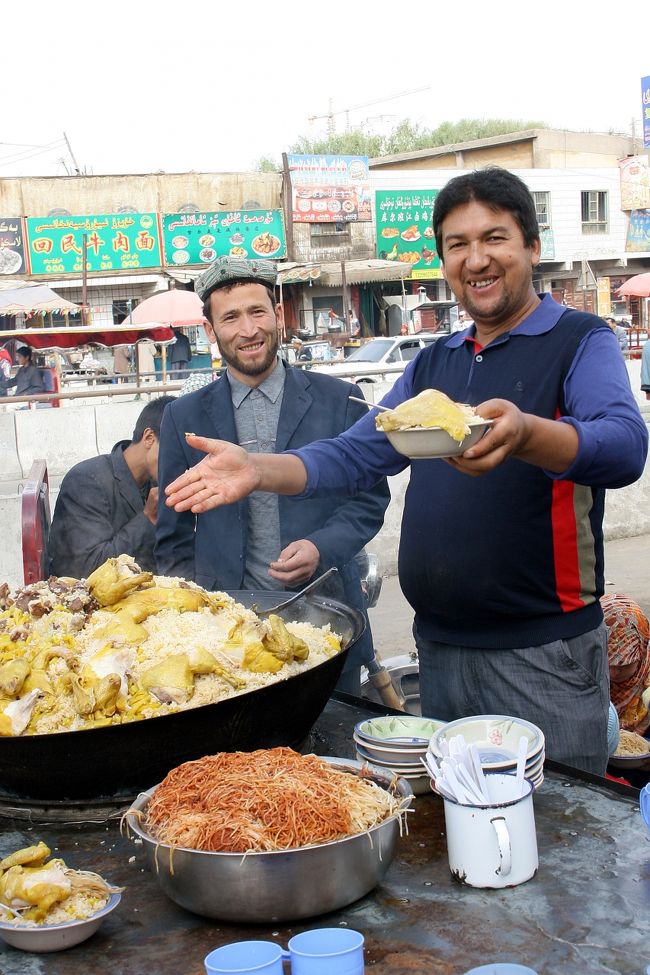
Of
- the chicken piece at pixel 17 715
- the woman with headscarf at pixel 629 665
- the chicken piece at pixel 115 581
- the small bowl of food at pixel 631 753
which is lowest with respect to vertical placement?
the small bowl of food at pixel 631 753

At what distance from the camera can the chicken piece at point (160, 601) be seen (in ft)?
7.66

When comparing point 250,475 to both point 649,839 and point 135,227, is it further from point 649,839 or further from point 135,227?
point 135,227

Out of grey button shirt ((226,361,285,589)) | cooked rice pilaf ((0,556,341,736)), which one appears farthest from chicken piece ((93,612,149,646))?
grey button shirt ((226,361,285,589))

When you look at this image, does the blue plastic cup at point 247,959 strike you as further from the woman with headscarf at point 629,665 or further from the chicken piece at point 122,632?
the woman with headscarf at point 629,665

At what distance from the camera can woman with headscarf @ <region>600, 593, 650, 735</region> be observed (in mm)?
3791

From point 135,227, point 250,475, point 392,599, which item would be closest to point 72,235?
point 135,227

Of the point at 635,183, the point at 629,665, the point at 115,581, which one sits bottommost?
the point at 629,665

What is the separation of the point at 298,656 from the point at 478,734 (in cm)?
48

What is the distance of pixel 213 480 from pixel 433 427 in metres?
0.69

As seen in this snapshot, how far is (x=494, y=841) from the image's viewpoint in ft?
5.15

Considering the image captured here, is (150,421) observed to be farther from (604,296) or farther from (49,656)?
(604,296)

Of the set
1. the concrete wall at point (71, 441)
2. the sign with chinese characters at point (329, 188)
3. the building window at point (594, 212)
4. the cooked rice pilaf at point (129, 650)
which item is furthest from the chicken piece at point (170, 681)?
the building window at point (594, 212)

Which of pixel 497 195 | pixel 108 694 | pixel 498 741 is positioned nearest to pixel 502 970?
pixel 498 741

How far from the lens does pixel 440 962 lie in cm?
141
